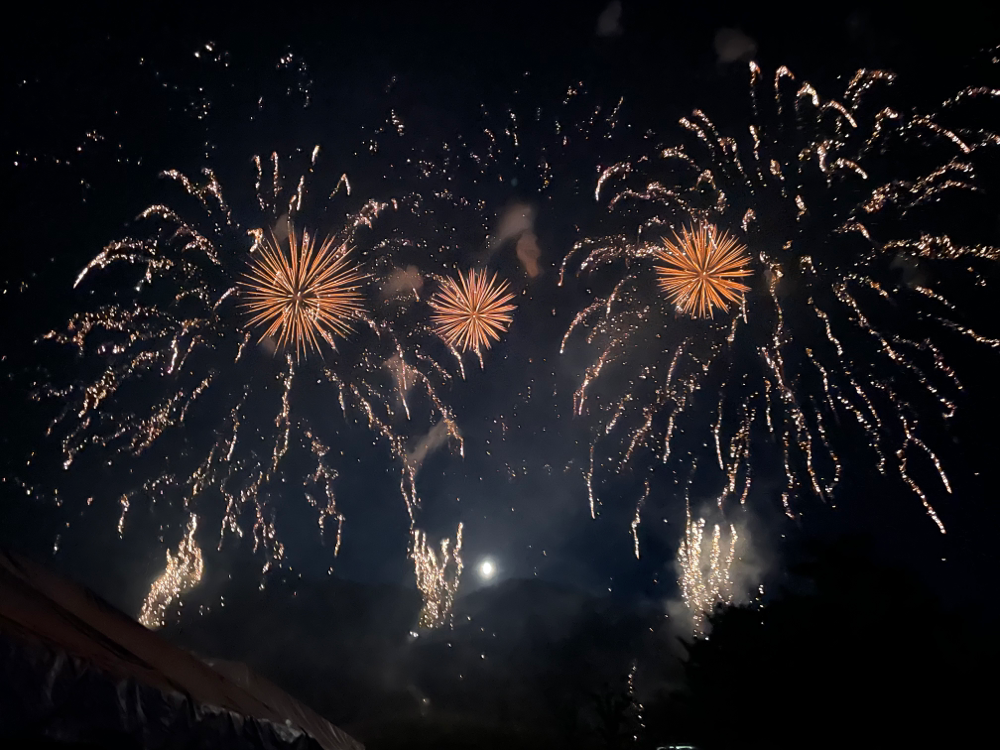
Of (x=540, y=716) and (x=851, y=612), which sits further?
(x=540, y=716)

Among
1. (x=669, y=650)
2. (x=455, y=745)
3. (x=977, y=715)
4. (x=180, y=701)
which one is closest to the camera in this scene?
(x=180, y=701)

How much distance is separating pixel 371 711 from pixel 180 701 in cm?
5222

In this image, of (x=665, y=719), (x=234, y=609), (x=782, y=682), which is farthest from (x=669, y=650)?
(x=234, y=609)

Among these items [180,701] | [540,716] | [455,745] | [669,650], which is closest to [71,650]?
[180,701]

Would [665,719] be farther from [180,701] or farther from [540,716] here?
[180,701]

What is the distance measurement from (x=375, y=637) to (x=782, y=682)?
6746 centimetres

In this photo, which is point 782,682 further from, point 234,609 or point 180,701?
point 234,609

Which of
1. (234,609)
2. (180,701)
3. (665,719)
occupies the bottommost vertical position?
(180,701)

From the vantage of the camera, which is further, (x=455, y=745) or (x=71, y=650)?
(x=455, y=745)

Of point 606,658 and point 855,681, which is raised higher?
point 606,658

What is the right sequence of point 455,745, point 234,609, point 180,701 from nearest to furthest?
point 180,701, point 455,745, point 234,609

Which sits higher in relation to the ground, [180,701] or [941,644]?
[941,644]

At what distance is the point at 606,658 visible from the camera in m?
66.9

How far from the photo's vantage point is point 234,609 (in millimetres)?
82688
